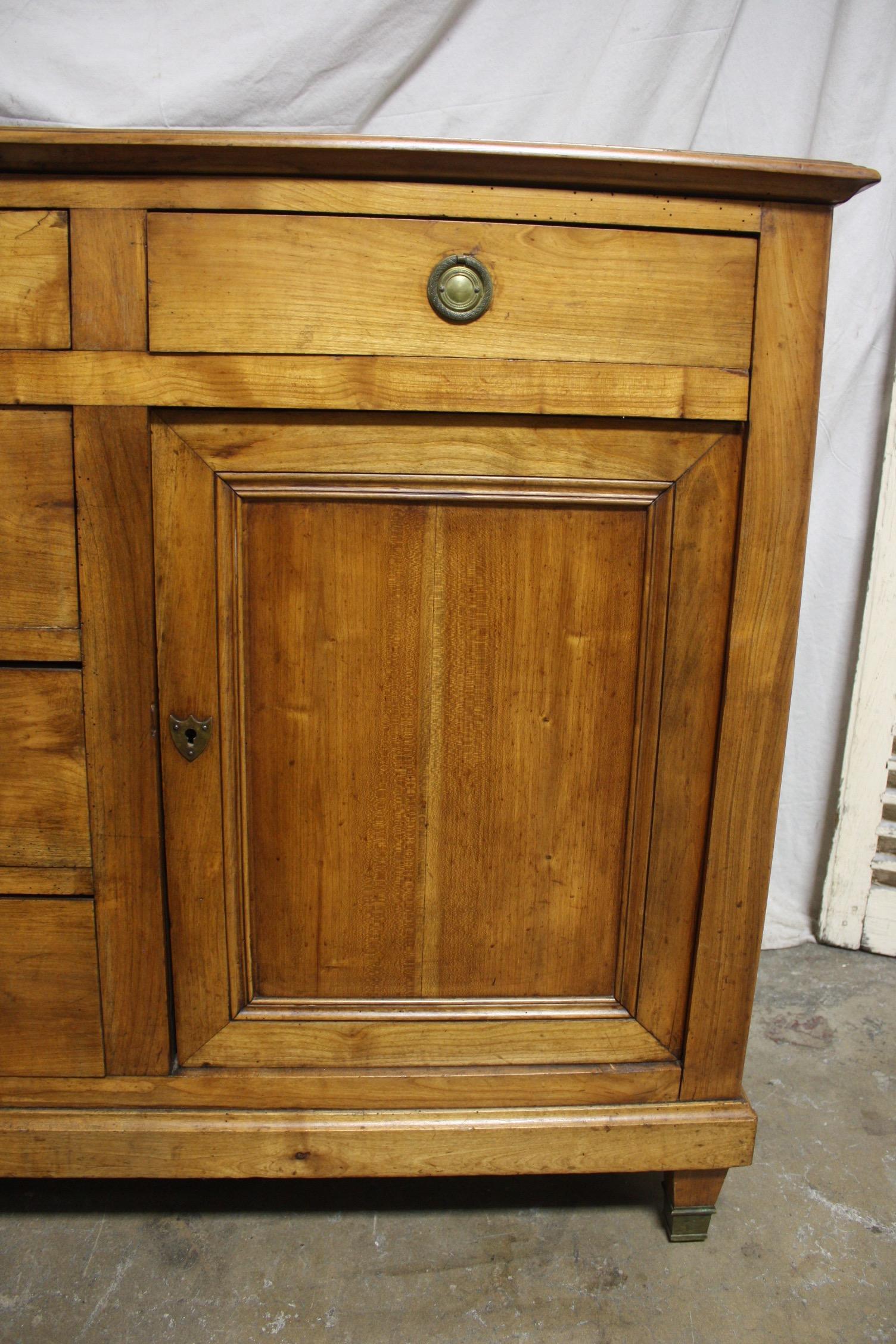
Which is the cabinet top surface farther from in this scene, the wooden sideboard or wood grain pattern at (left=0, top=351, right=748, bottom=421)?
wood grain pattern at (left=0, top=351, right=748, bottom=421)

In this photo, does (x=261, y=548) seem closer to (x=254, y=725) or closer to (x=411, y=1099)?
(x=254, y=725)

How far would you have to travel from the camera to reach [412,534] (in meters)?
0.91

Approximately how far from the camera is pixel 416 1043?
3.29ft

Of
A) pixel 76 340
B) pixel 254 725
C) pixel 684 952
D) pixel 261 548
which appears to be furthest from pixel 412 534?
pixel 684 952

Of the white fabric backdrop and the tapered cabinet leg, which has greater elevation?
the white fabric backdrop

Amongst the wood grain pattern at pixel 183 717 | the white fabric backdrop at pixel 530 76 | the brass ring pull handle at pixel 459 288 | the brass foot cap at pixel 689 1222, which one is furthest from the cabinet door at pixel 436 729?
the white fabric backdrop at pixel 530 76

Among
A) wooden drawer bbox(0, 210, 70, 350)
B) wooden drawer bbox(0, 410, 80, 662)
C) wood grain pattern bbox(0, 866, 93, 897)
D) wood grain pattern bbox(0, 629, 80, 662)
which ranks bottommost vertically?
wood grain pattern bbox(0, 866, 93, 897)

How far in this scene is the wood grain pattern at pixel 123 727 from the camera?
2.89 ft

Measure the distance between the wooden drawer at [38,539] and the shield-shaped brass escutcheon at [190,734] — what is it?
0.12m

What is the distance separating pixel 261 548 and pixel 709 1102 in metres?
0.78

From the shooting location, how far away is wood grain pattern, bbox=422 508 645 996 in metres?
0.92

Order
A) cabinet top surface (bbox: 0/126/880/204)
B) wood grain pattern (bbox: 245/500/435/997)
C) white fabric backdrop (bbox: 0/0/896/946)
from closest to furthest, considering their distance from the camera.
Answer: cabinet top surface (bbox: 0/126/880/204) → wood grain pattern (bbox: 245/500/435/997) → white fabric backdrop (bbox: 0/0/896/946)

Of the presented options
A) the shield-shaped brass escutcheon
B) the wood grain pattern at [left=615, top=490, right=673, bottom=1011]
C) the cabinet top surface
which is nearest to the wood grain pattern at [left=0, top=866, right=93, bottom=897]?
the shield-shaped brass escutcheon

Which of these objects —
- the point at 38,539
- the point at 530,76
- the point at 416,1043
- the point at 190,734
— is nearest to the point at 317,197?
the point at 38,539
